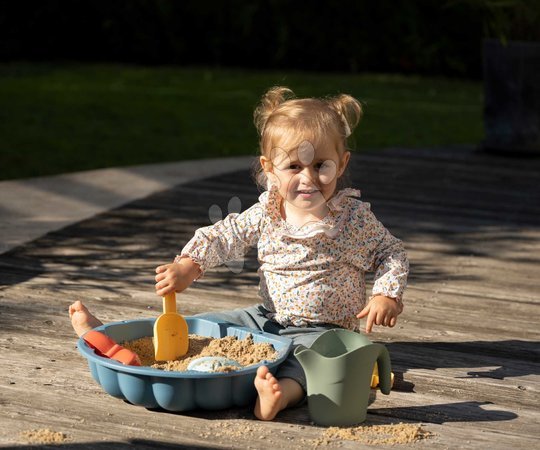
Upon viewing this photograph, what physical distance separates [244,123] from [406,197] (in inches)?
123

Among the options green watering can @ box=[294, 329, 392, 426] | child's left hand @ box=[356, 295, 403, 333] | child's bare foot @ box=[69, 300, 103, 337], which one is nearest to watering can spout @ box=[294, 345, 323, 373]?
green watering can @ box=[294, 329, 392, 426]

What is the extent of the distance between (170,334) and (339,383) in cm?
55

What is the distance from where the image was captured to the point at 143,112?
9.22 metres

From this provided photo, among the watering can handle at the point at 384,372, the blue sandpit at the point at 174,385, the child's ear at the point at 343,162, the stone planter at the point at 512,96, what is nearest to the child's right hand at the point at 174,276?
the blue sandpit at the point at 174,385

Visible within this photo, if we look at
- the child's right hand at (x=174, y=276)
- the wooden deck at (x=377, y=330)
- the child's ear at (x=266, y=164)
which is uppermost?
the child's ear at (x=266, y=164)

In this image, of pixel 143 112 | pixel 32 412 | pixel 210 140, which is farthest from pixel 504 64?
pixel 32 412

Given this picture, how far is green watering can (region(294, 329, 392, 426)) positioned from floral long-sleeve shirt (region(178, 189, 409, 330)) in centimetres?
40

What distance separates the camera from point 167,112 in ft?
30.5

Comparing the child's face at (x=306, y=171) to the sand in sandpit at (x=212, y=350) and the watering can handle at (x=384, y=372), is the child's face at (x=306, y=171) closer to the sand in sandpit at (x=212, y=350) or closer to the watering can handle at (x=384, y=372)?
the sand in sandpit at (x=212, y=350)

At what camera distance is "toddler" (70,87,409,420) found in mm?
3131

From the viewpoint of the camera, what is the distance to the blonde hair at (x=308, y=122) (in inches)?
123

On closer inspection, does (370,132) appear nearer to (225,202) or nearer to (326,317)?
(225,202)

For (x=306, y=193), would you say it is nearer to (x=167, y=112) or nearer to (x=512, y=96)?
(x=512, y=96)

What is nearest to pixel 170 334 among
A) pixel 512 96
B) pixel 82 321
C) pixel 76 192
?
pixel 82 321
